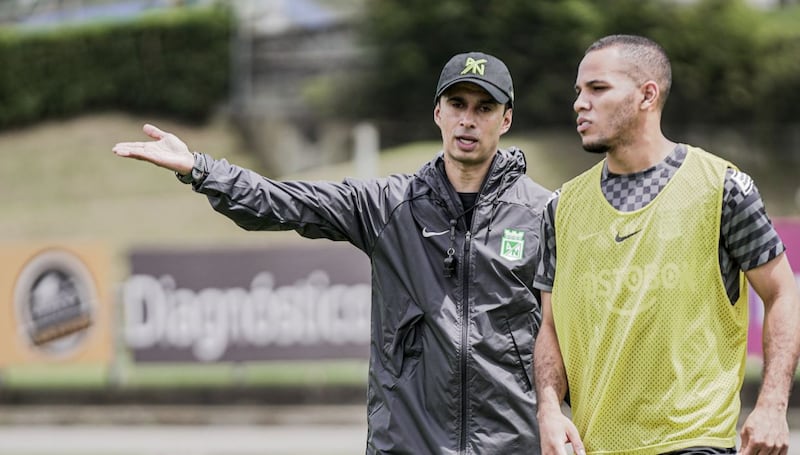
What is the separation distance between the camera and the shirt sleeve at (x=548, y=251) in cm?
466

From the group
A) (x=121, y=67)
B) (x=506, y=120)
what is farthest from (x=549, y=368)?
(x=121, y=67)

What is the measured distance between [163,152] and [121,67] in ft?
149

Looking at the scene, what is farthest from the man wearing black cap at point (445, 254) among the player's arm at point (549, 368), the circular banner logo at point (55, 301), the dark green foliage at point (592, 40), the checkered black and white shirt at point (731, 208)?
the dark green foliage at point (592, 40)

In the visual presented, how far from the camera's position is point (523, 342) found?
16.7 ft

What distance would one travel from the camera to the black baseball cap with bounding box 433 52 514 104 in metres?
5.16

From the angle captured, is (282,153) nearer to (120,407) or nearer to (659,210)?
(120,407)

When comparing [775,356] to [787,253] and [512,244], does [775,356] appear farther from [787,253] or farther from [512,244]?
[787,253]

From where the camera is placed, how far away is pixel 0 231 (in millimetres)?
39625

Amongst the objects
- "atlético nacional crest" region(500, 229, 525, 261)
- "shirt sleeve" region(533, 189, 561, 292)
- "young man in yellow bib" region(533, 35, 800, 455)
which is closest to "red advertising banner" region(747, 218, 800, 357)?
"atlético nacional crest" region(500, 229, 525, 261)

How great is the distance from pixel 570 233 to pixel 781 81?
41294 millimetres

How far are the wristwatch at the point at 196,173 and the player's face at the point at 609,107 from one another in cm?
140

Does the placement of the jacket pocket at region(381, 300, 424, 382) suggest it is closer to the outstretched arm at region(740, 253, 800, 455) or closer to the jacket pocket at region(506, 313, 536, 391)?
the jacket pocket at region(506, 313, 536, 391)

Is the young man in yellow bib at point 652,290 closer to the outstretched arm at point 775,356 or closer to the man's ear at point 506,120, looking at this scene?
the outstretched arm at point 775,356

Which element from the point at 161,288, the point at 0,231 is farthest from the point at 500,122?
the point at 0,231
